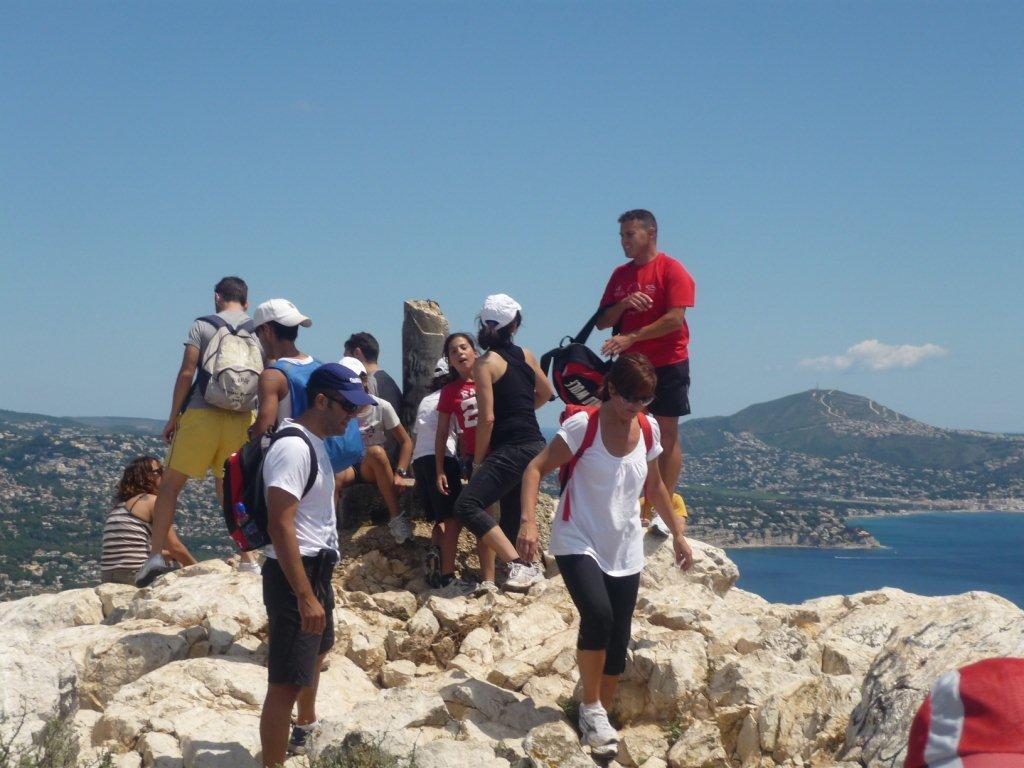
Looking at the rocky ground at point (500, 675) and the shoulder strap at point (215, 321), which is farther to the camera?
the shoulder strap at point (215, 321)

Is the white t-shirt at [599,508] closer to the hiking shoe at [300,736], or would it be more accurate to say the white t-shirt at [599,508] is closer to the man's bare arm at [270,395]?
the hiking shoe at [300,736]

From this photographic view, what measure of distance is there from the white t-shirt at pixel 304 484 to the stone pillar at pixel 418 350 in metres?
4.70

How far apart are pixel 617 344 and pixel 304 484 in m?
3.14

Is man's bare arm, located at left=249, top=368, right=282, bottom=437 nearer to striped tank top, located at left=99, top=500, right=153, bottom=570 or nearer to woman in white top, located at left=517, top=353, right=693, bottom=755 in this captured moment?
woman in white top, located at left=517, top=353, right=693, bottom=755

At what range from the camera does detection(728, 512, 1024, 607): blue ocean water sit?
67.6 metres

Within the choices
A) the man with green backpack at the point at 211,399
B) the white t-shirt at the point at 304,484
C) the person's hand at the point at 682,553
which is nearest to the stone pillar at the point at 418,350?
the man with green backpack at the point at 211,399

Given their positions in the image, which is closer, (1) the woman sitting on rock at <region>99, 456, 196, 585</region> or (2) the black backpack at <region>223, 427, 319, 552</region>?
(2) the black backpack at <region>223, 427, 319, 552</region>

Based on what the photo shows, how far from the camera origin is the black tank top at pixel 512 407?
728 centimetres

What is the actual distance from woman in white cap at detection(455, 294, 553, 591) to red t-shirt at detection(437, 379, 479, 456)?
0.48m

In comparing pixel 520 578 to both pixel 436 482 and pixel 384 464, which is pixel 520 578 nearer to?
pixel 436 482

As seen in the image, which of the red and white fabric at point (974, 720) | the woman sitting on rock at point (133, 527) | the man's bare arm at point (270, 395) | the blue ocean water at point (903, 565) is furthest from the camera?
the blue ocean water at point (903, 565)

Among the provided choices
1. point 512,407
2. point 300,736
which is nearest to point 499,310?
point 512,407

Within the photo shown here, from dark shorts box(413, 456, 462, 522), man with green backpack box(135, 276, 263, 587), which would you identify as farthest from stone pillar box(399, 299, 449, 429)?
man with green backpack box(135, 276, 263, 587)

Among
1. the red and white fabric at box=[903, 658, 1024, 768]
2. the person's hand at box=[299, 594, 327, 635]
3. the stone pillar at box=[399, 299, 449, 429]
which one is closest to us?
the red and white fabric at box=[903, 658, 1024, 768]
